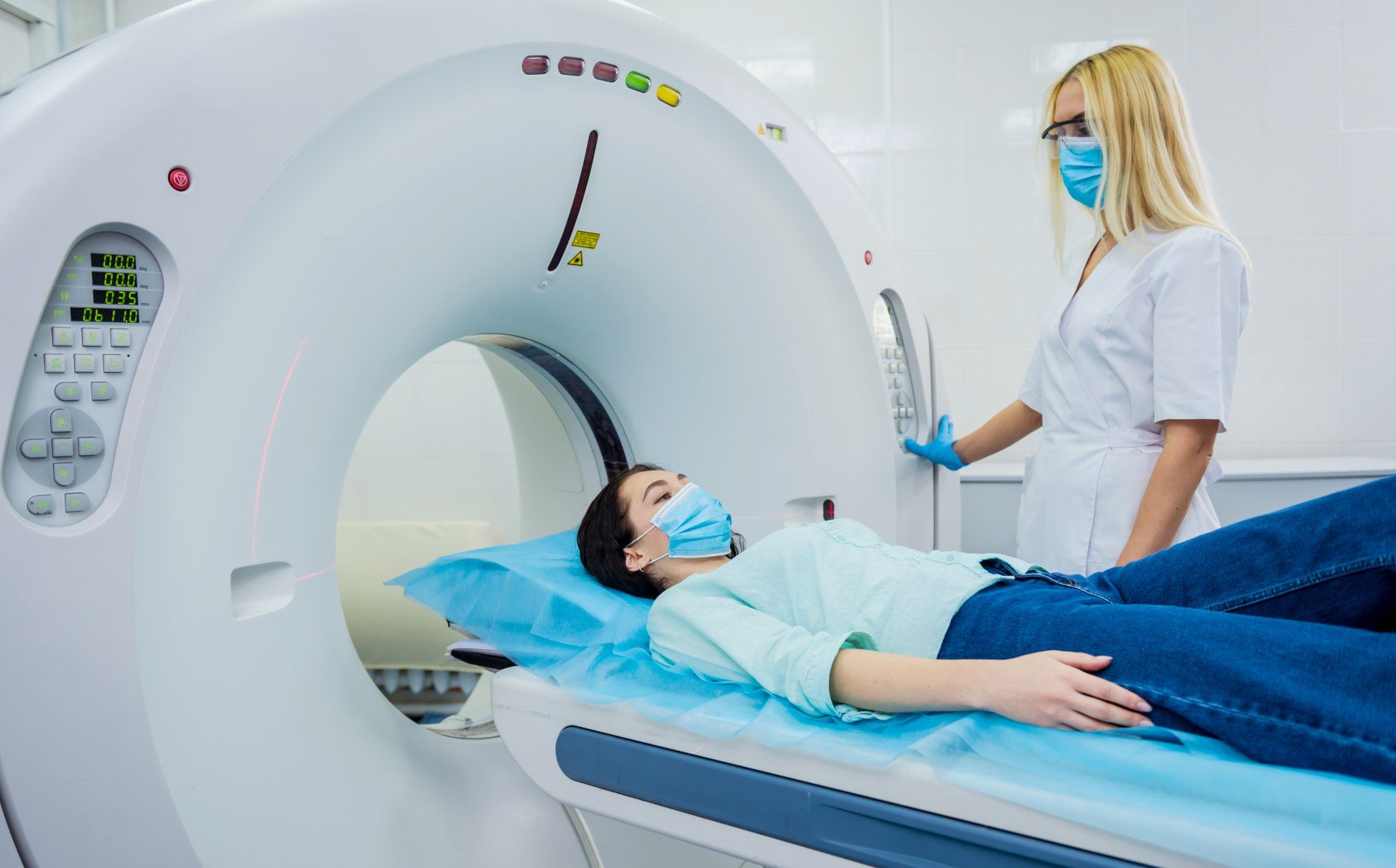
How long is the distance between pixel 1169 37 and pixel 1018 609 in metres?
1.98

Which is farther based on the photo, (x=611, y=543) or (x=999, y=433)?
(x=999, y=433)

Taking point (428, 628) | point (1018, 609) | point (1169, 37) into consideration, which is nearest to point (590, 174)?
point (1018, 609)

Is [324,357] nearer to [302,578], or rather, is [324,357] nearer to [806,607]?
[302,578]

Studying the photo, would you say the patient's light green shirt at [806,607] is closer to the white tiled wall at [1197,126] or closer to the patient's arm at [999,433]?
the patient's arm at [999,433]

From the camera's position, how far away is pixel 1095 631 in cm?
90

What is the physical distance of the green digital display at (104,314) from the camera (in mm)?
830

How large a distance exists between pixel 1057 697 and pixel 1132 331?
2.22 feet

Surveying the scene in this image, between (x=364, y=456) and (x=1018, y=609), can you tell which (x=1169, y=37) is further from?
(x=364, y=456)

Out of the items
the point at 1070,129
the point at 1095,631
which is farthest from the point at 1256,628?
the point at 1070,129

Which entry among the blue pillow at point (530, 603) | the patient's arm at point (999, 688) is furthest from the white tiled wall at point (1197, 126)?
the patient's arm at point (999, 688)

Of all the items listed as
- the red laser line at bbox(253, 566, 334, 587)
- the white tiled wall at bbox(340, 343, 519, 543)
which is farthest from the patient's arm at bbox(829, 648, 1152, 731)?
the white tiled wall at bbox(340, 343, 519, 543)

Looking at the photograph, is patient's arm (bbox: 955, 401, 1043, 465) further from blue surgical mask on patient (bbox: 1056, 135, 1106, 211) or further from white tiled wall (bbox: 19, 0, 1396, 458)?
white tiled wall (bbox: 19, 0, 1396, 458)

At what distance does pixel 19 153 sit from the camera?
30.9 inches

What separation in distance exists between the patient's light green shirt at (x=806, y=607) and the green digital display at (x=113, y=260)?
64 cm
